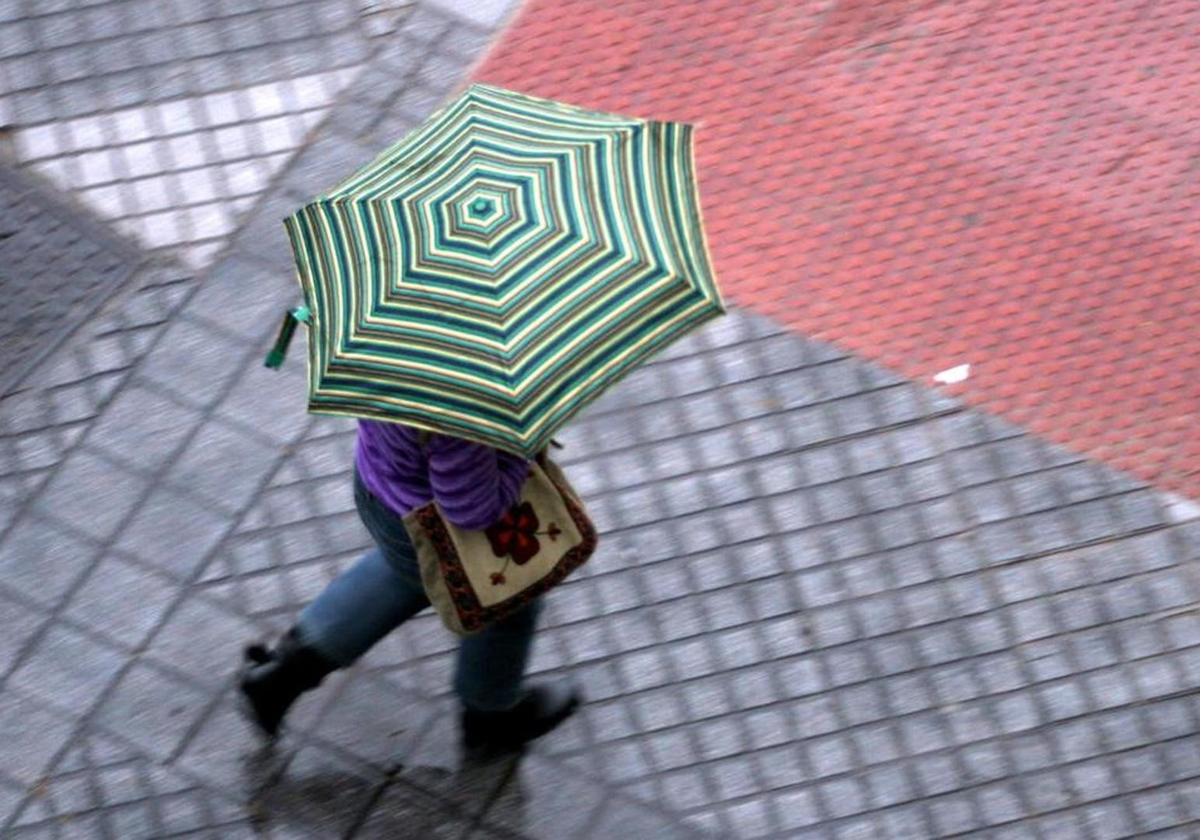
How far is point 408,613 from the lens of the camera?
4.38m

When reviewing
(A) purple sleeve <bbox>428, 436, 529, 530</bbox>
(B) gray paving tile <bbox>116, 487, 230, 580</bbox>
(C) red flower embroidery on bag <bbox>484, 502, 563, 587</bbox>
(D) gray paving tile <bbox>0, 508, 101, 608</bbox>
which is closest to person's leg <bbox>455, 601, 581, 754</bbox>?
(C) red flower embroidery on bag <bbox>484, 502, 563, 587</bbox>

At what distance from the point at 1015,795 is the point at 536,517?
1643 mm

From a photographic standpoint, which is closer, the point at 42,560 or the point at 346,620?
the point at 346,620

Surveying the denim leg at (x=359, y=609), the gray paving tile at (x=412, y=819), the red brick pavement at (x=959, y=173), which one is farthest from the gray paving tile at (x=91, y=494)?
the red brick pavement at (x=959, y=173)

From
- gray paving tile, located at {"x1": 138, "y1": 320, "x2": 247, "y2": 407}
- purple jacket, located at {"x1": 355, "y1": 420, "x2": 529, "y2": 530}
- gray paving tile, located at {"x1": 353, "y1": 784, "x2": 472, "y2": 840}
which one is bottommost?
gray paving tile, located at {"x1": 353, "y1": 784, "x2": 472, "y2": 840}

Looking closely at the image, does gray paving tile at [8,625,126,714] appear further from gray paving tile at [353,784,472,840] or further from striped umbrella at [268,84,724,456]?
striped umbrella at [268,84,724,456]

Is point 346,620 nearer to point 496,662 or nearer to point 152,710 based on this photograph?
point 496,662

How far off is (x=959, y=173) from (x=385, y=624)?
2.71 m

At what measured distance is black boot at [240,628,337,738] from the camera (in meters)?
4.44

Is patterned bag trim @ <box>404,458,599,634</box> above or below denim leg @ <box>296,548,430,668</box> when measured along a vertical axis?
above

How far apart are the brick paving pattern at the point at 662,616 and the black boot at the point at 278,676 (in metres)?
0.19

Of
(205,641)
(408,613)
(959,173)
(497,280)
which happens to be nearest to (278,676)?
(408,613)

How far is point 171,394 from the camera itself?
545cm

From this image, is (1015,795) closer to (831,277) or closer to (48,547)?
(831,277)
